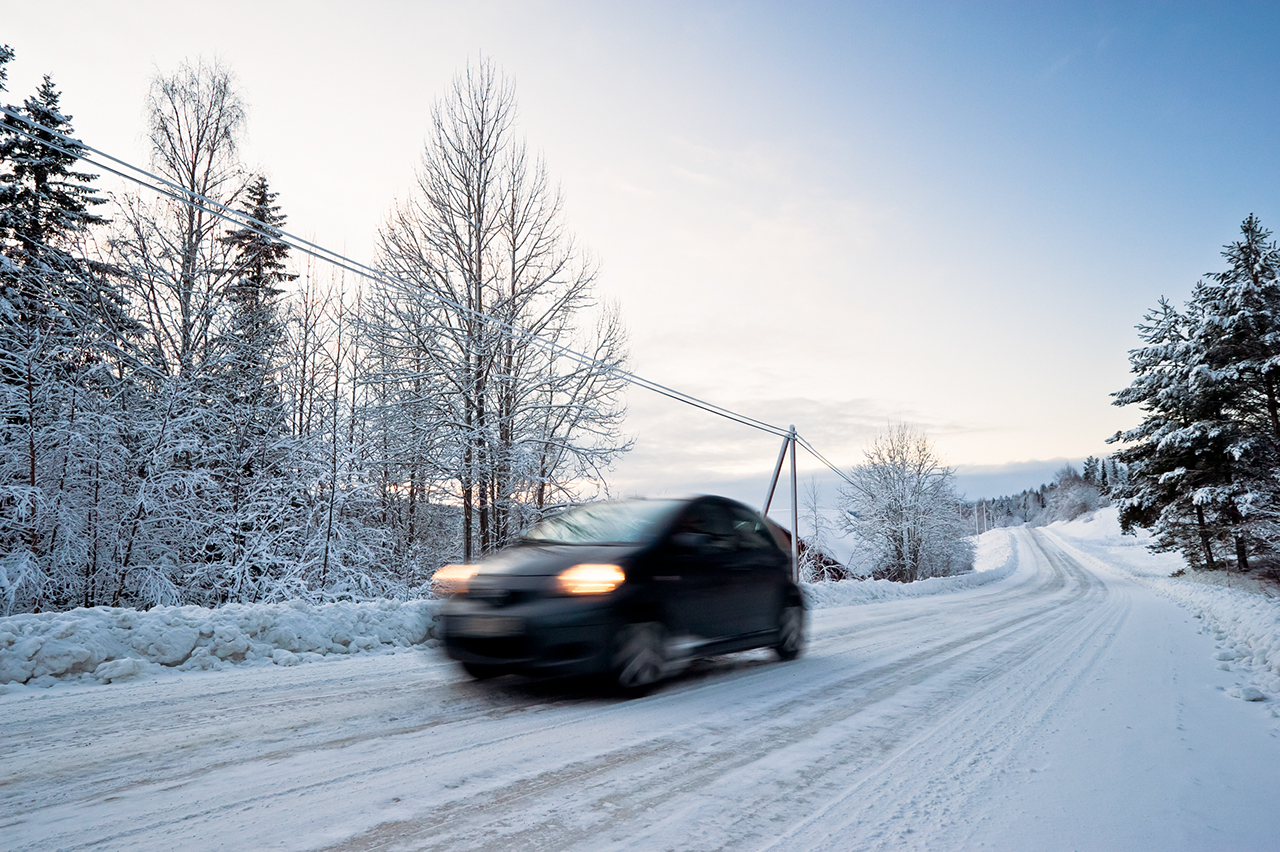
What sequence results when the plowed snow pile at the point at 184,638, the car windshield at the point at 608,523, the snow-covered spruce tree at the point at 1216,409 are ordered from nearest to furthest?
the plowed snow pile at the point at 184,638
the car windshield at the point at 608,523
the snow-covered spruce tree at the point at 1216,409

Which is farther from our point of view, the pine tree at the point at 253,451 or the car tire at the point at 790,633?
the pine tree at the point at 253,451

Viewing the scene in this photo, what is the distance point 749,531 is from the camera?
7.00 m

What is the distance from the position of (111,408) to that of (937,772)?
47.8 ft

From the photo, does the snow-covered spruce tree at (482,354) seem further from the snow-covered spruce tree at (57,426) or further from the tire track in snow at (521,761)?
the tire track in snow at (521,761)

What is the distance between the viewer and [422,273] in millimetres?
17156

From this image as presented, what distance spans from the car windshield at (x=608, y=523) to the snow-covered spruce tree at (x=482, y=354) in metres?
9.67

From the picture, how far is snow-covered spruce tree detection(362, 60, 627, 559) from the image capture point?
629 inches

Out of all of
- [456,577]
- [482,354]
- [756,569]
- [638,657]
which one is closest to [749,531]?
[756,569]

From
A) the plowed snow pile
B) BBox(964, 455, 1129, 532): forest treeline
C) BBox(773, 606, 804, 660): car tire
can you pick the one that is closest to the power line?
the plowed snow pile

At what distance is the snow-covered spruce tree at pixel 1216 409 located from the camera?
2402 centimetres

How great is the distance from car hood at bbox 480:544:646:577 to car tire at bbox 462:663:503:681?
2.32 ft

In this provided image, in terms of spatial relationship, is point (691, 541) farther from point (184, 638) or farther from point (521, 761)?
point (184, 638)

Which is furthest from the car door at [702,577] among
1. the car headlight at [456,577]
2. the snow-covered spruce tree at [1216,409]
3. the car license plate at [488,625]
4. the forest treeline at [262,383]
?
the snow-covered spruce tree at [1216,409]

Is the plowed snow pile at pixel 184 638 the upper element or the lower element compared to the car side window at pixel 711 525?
lower
